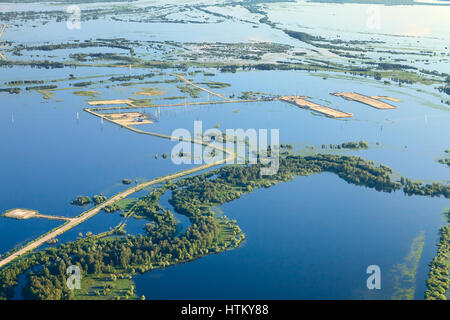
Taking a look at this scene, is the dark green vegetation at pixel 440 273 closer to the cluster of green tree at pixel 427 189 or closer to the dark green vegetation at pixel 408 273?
the dark green vegetation at pixel 408 273

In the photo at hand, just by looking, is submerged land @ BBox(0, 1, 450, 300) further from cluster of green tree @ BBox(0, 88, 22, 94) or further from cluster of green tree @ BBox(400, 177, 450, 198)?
cluster of green tree @ BBox(0, 88, 22, 94)

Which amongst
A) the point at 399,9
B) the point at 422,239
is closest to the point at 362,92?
the point at 422,239

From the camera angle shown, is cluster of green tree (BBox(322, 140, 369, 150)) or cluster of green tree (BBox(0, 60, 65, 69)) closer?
cluster of green tree (BBox(322, 140, 369, 150))

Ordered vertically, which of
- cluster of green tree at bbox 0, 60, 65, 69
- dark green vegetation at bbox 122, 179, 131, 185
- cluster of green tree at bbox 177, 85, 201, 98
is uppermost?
cluster of green tree at bbox 0, 60, 65, 69

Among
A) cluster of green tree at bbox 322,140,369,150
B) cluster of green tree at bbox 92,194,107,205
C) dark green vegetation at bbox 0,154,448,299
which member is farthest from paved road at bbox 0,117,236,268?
cluster of green tree at bbox 322,140,369,150

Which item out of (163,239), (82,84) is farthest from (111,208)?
(82,84)

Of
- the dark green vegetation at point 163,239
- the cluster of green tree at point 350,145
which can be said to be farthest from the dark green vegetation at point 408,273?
the cluster of green tree at point 350,145
